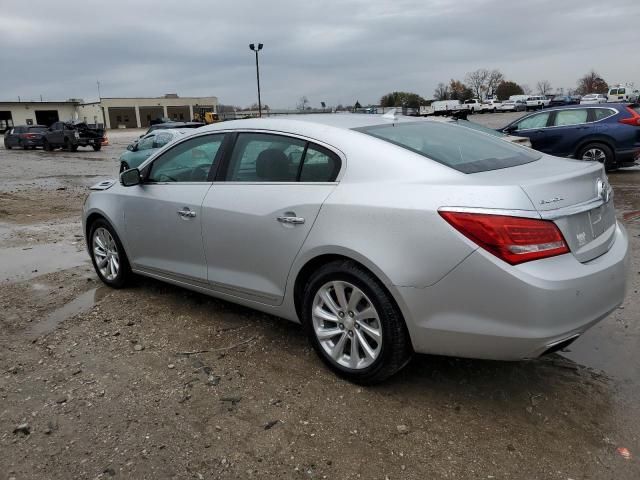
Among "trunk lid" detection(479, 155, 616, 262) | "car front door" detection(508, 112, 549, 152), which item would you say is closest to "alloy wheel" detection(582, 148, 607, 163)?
"car front door" detection(508, 112, 549, 152)

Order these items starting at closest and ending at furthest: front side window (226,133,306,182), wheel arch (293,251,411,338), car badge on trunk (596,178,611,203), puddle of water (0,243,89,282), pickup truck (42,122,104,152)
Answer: wheel arch (293,251,411,338)
car badge on trunk (596,178,611,203)
front side window (226,133,306,182)
puddle of water (0,243,89,282)
pickup truck (42,122,104,152)

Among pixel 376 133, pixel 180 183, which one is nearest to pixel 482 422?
pixel 376 133

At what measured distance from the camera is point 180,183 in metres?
4.41

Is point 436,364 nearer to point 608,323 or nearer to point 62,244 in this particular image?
point 608,323

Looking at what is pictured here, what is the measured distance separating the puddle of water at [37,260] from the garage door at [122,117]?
304 ft

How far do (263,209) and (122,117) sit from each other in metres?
98.3

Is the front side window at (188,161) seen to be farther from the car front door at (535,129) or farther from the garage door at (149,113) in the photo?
the garage door at (149,113)

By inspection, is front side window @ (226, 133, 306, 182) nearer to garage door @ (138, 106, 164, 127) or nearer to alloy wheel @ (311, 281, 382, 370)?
alloy wheel @ (311, 281, 382, 370)

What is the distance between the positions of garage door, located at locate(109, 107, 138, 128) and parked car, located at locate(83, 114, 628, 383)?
96423mm

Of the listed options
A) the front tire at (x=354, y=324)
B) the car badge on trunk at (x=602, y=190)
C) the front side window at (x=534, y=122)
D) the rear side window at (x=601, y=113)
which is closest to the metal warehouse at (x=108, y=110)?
the front side window at (x=534, y=122)

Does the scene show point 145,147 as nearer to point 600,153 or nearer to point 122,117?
point 600,153

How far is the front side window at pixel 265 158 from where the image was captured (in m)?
3.67

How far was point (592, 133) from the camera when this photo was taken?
12.8 m

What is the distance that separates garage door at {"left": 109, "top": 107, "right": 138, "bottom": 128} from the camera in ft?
305
